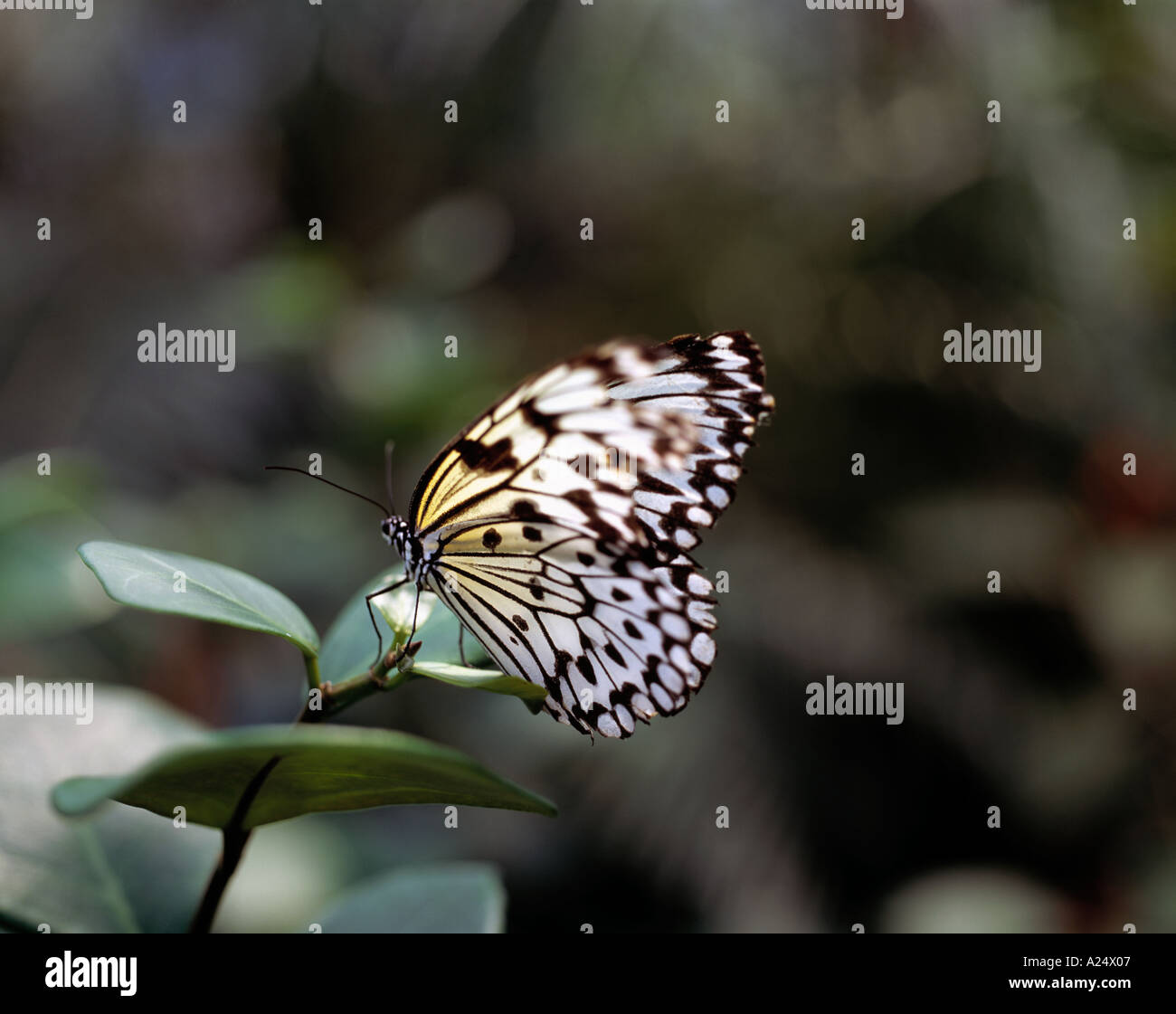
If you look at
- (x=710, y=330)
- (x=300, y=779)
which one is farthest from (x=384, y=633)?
(x=710, y=330)

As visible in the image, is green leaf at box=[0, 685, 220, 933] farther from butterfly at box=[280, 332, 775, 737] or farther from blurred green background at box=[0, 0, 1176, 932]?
blurred green background at box=[0, 0, 1176, 932]

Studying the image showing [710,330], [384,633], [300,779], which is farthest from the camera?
[710,330]

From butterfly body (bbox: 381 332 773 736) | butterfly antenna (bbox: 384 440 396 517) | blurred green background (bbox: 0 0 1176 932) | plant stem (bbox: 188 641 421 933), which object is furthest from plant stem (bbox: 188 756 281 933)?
blurred green background (bbox: 0 0 1176 932)

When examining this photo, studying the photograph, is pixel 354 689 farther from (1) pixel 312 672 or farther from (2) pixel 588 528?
(2) pixel 588 528

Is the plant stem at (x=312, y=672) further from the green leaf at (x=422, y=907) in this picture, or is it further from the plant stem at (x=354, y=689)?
the green leaf at (x=422, y=907)

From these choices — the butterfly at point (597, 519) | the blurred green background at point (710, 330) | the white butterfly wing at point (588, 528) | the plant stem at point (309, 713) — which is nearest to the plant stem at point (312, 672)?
the plant stem at point (309, 713)
